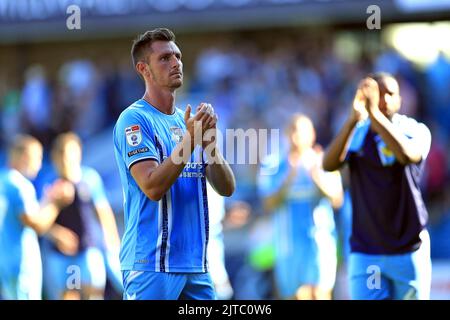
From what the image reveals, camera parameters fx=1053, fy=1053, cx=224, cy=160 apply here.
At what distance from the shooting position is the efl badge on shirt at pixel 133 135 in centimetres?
580

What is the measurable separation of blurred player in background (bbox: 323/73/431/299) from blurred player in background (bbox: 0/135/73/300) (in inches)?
163

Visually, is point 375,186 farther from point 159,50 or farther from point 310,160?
point 310,160

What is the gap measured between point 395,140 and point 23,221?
4784 millimetres

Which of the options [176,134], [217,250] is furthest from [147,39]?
[217,250]

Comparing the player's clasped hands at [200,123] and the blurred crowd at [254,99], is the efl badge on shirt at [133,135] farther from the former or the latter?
the blurred crowd at [254,99]

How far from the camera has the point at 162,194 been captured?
5668mm

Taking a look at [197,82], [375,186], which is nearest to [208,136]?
[375,186]

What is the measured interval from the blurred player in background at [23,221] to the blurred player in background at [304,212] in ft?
7.71

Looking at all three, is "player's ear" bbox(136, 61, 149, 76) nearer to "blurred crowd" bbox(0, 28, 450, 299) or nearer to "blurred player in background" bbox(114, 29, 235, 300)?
"blurred player in background" bbox(114, 29, 235, 300)

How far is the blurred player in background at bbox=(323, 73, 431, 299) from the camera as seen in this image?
23.8 ft

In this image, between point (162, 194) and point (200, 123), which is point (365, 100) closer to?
point (200, 123)

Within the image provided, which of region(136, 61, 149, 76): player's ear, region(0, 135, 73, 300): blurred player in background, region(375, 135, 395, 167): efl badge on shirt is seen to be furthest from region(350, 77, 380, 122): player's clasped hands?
region(0, 135, 73, 300): blurred player in background

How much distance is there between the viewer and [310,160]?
1134 cm
